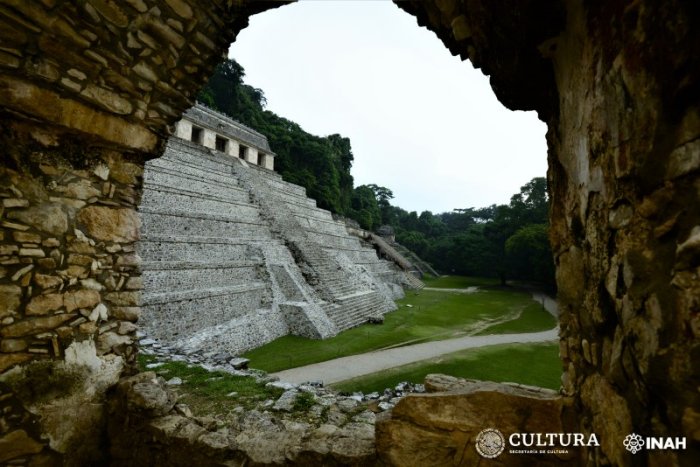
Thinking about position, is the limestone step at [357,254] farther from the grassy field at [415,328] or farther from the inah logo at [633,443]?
the inah logo at [633,443]

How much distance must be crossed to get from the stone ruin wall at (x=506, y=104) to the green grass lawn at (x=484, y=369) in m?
5.40

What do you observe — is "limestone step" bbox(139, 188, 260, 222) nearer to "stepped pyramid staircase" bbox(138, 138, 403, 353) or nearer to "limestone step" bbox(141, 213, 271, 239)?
"stepped pyramid staircase" bbox(138, 138, 403, 353)

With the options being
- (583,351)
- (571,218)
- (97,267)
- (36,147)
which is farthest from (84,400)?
(571,218)

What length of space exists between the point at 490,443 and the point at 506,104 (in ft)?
8.99

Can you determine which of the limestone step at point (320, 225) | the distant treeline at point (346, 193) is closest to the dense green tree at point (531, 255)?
the distant treeline at point (346, 193)

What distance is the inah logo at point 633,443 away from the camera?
54.6 inches

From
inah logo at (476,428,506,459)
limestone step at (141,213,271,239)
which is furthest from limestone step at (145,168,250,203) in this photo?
inah logo at (476,428,506,459)

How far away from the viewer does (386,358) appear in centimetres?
969

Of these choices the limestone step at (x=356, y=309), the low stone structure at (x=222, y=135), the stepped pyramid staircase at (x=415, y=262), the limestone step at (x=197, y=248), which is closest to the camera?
the limestone step at (x=197, y=248)

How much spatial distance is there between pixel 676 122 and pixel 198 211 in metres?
14.8

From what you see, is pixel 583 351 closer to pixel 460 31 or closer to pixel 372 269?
pixel 460 31

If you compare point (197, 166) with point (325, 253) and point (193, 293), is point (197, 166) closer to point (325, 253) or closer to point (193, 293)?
point (325, 253)

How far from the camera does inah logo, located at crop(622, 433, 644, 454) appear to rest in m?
1.39

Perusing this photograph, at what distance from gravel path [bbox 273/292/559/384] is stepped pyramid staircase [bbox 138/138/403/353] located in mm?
2286
